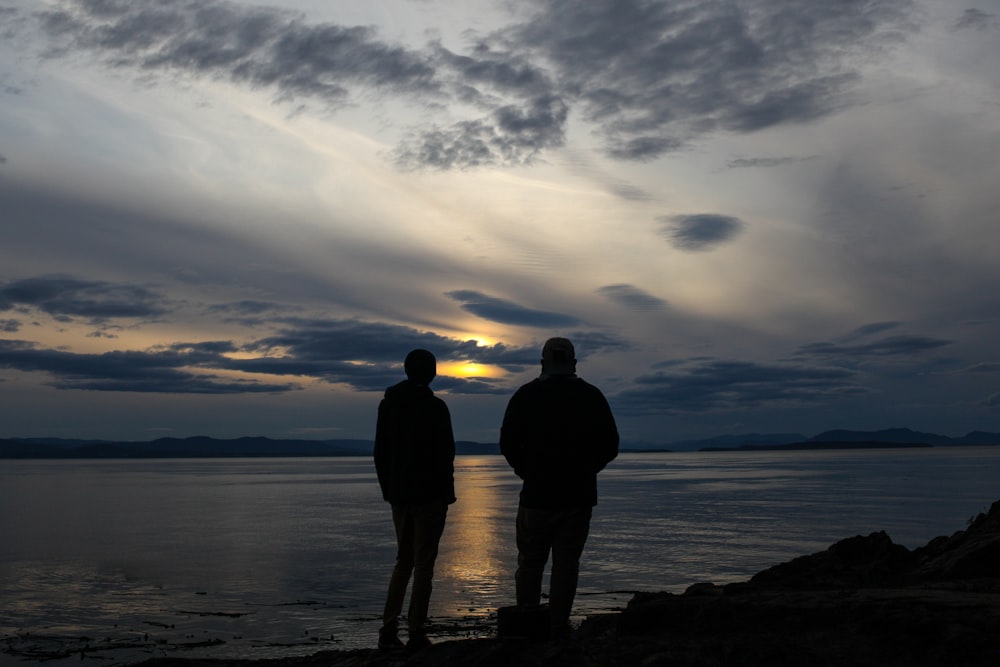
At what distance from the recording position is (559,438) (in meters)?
6.37

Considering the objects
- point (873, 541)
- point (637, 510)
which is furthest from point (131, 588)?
point (637, 510)

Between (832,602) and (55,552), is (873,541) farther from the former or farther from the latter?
(55,552)

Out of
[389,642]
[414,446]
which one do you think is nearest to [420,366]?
[414,446]

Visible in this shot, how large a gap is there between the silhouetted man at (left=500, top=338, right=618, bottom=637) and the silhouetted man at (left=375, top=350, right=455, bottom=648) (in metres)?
0.85

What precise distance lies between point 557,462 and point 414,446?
1373mm

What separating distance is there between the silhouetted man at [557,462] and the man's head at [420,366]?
Result: 1.00m

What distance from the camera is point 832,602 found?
6426 mm

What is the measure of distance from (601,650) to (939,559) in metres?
6.55

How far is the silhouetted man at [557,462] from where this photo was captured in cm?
637

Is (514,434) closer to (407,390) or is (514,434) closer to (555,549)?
(555,549)

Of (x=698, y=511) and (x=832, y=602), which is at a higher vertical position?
(x=832, y=602)

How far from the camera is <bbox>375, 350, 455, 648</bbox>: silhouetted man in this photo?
275 inches

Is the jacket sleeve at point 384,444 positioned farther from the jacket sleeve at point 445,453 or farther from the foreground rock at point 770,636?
the foreground rock at point 770,636

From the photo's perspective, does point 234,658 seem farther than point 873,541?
No
